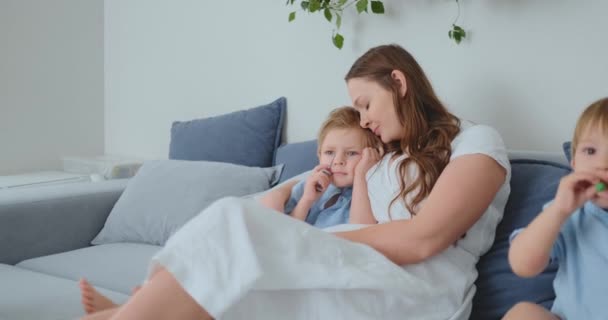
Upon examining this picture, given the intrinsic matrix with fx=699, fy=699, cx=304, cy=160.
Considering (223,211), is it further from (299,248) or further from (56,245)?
(56,245)

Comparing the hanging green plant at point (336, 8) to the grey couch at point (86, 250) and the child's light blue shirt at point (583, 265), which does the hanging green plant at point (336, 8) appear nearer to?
the grey couch at point (86, 250)

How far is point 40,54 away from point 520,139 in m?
2.24

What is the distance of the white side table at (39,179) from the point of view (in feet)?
9.17

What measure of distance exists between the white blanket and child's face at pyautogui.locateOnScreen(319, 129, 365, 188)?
17.1 inches

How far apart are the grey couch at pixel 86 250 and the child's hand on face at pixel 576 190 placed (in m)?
0.32

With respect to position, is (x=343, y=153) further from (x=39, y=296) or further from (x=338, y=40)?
(x=39, y=296)

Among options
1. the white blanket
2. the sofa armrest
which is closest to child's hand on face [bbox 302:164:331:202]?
the white blanket

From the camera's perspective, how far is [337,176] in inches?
70.2

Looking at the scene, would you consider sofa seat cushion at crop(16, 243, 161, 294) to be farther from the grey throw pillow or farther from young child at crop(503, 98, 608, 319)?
young child at crop(503, 98, 608, 319)

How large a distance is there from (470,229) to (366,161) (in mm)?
326

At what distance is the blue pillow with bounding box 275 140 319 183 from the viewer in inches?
86.0

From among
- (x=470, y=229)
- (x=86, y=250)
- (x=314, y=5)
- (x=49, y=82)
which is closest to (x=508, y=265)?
(x=470, y=229)

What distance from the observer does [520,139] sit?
6.40ft

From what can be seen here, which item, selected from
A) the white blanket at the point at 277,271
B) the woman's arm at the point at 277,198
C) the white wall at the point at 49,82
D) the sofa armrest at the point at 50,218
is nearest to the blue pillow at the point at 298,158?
the woman's arm at the point at 277,198
